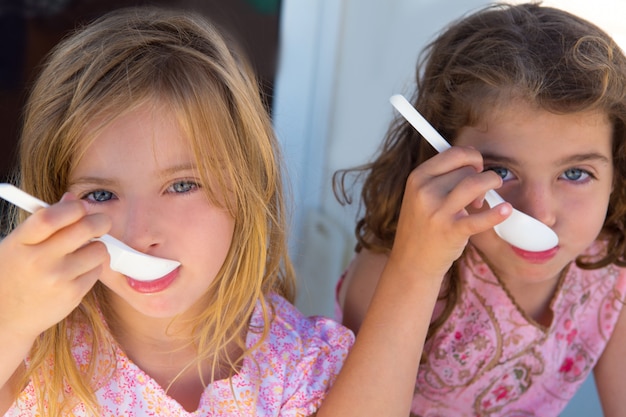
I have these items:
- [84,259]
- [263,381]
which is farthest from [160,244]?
[263,381]

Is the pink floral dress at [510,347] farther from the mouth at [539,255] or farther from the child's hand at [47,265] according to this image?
the child's hand at [47,265]

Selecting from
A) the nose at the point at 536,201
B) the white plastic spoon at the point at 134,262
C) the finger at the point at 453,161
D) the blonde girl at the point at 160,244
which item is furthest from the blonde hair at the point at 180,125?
the nose at the point at 536,201

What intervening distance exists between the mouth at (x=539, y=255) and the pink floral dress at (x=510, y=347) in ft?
0.58

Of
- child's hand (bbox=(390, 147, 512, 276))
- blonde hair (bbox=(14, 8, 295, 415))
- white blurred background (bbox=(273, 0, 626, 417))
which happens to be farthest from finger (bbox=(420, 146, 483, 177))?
white blurred background (bbox=(273, 0, 626, 417))

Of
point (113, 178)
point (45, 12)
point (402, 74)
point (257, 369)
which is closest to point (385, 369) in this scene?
point (257, 369)

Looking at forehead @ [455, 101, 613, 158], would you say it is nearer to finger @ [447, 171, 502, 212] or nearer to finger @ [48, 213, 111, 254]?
finger @ [447, 171, 502, 212]

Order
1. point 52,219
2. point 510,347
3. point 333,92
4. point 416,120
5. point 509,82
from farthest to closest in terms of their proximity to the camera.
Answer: point 333,92 → point 510,347 → point 509,82 → point 416,120 → point 52,219

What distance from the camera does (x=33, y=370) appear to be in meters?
1.04

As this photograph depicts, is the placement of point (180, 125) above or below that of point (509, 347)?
above

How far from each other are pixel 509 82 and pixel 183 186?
452 mm

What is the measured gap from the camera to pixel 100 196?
0.99 m

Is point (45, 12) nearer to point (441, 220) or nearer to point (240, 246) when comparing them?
point (240, 246)

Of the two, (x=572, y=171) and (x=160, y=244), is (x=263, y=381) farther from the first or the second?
(x=572, y=171)

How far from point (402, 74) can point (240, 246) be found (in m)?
0.82
